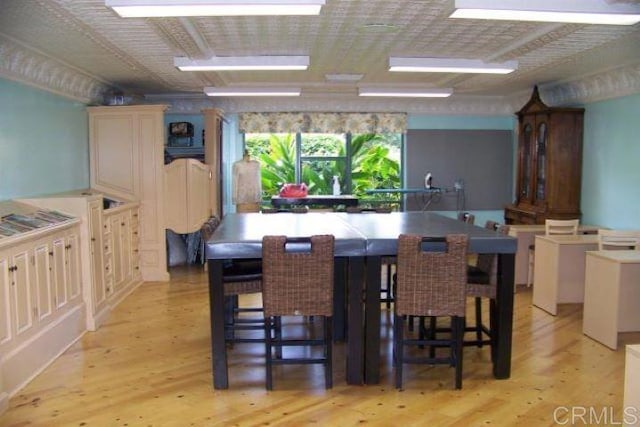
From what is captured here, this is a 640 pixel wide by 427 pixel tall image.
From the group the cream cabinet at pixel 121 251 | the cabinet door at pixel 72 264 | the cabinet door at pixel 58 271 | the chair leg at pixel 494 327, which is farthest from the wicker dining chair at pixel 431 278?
the cream cabinet at pixel 121 251

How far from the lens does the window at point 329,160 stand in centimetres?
955

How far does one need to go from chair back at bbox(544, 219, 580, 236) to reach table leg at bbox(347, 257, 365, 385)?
3308 mm

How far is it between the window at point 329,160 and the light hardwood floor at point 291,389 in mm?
4782

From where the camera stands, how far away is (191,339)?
4977mm

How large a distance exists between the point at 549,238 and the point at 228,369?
3.52 metres

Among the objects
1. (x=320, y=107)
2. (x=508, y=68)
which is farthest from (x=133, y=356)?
(x=320, y=107)

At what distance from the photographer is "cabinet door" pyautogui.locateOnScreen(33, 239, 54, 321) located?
4.27m

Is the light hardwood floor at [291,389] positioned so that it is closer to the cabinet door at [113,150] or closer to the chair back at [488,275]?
the chair back at [488,275]

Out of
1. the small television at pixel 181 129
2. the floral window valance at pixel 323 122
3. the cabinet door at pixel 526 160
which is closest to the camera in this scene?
the cabinet door at pixel 526 160

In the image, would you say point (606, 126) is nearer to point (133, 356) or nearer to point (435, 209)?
point (435, 209)

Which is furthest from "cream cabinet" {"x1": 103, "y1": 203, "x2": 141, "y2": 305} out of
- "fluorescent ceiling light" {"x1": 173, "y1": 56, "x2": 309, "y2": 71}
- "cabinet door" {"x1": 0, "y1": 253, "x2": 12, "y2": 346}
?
"cabinet door" {"x1": 0, "y1": 253, "x2": 12, "y2": 346}

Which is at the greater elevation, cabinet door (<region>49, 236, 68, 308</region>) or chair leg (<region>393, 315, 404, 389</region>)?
cabinet door (<region>49, 236, 68, 308</region>)

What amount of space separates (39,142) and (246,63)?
2133mm

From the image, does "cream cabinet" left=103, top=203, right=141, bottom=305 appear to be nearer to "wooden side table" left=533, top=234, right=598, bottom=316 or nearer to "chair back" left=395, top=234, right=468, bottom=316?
"chair back" left=395, top=234, right=468, bottom=316
